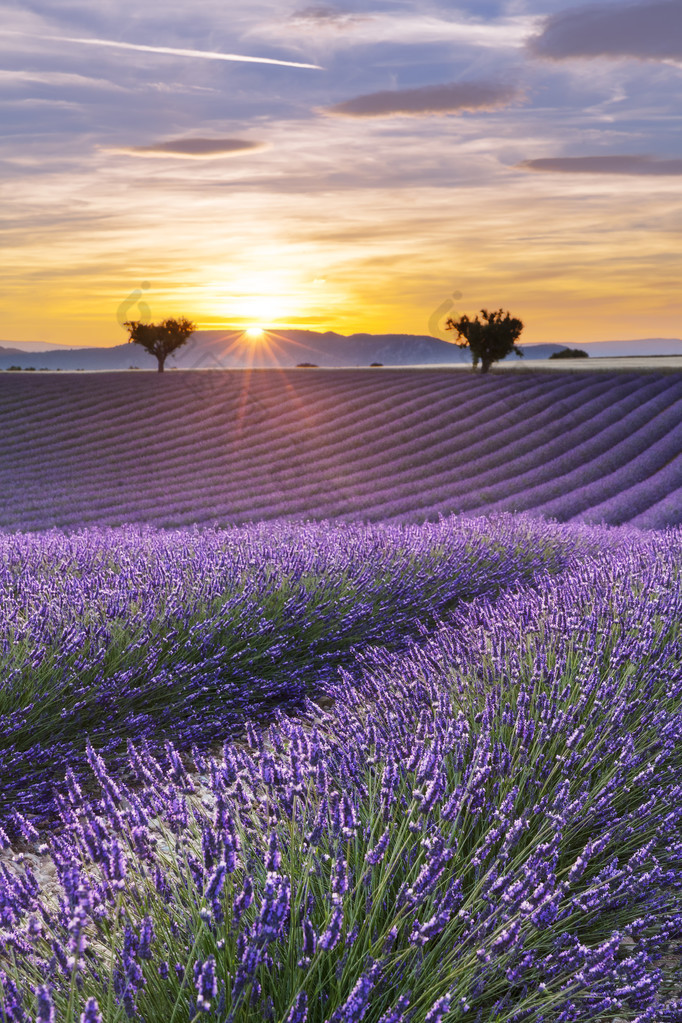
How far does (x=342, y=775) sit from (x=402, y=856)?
0.67 metres

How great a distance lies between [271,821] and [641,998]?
1205 millimetres

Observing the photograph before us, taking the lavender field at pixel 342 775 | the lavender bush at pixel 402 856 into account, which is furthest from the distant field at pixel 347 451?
the lavender bush at pixel 402 856

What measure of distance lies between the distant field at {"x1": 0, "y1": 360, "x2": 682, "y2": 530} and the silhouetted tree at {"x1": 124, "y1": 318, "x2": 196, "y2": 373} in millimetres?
7389

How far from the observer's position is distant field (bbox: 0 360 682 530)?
12.0 meters

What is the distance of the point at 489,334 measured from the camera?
27.7m

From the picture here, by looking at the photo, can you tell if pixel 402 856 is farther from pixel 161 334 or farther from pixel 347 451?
pixel 161 334

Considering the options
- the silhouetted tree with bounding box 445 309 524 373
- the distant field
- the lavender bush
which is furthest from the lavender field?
the silhouetted tree with bounding box 445 309 524 373

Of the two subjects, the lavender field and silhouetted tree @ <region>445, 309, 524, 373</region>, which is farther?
silhouetted tree @ <region>445, 309, 524, 373</region>

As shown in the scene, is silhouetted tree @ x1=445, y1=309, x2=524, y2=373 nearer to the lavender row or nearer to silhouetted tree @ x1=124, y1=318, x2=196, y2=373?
silhouetted tree @ x1=124, y1=318, x2=196, y2=373

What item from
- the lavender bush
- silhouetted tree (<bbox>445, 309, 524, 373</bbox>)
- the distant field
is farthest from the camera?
silhouetted tree (<bbox>445, 309, 524, 373</bbox>)

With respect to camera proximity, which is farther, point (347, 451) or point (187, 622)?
point (347, 451)

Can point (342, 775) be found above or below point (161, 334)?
below

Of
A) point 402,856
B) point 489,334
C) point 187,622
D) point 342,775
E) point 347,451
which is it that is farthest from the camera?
point 489,334

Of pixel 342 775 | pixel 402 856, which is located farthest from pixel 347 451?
pixel 402 856
